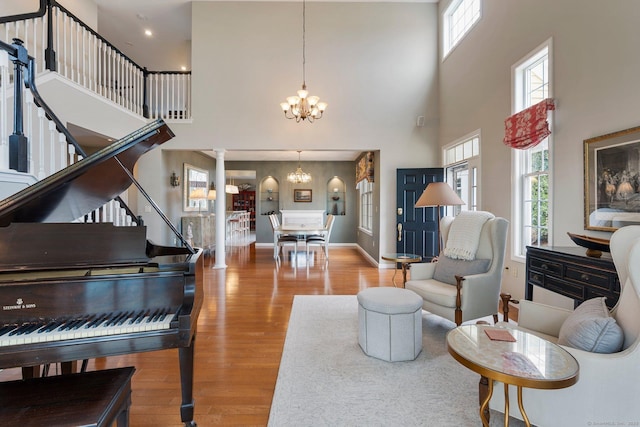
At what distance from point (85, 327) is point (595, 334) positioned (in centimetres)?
235

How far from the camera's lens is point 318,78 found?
579 centimetres

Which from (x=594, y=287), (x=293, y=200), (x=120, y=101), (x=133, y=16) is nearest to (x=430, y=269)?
(x=594, y=287)

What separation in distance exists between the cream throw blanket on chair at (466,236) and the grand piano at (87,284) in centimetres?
256

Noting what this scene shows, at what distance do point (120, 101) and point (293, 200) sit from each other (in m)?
5.27

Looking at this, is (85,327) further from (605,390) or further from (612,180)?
(612,180)

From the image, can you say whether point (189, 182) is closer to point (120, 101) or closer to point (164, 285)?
point (120, 101)

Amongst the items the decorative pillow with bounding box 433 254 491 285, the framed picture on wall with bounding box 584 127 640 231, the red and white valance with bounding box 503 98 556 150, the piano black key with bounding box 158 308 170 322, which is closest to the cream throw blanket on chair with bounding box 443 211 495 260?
the decorative pillow with bounding box 433 254 491 285

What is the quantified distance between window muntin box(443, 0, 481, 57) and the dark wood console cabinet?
379cm

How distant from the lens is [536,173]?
331cm

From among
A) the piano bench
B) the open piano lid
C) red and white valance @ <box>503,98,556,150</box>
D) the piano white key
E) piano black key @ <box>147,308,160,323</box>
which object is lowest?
the piano bench

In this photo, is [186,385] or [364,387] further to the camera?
[364,387]

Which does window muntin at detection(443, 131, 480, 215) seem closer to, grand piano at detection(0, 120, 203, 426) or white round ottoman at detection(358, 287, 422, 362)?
white round ottoman at detection(358, 287, 422, 362)

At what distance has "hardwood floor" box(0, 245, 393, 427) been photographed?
1864 millimetres

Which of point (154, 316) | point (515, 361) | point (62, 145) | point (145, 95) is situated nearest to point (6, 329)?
point (154, 316)
